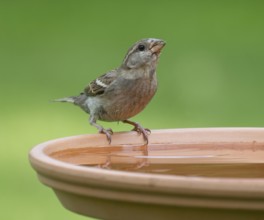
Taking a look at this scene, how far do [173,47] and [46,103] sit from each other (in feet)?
6.04

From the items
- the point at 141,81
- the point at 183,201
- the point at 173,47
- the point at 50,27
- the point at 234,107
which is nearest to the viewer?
the point at 183,201

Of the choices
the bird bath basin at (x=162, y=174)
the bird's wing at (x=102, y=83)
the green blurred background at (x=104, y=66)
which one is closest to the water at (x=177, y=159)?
the bird bath basin at (x=162, y=174)

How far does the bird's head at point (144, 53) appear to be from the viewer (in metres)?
4.09

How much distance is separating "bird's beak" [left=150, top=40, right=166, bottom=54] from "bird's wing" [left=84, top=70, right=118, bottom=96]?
32 cm

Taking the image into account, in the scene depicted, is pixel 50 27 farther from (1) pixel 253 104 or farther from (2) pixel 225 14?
(1) pixel 253 104

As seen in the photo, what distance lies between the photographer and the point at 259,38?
29.0 ft

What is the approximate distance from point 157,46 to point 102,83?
48 cm

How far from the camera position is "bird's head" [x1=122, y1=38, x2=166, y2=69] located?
4.09m

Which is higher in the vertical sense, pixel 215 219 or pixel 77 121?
pixel 215 219

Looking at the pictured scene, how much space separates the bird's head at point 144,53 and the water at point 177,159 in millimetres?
728

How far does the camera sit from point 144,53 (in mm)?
4191

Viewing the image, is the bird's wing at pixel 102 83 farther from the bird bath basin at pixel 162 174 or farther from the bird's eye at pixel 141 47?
the bird bath basin at pixel 162 174

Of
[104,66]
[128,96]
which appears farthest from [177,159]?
[104,66]

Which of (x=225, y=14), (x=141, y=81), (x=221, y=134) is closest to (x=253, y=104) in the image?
(x=225, y=14)
